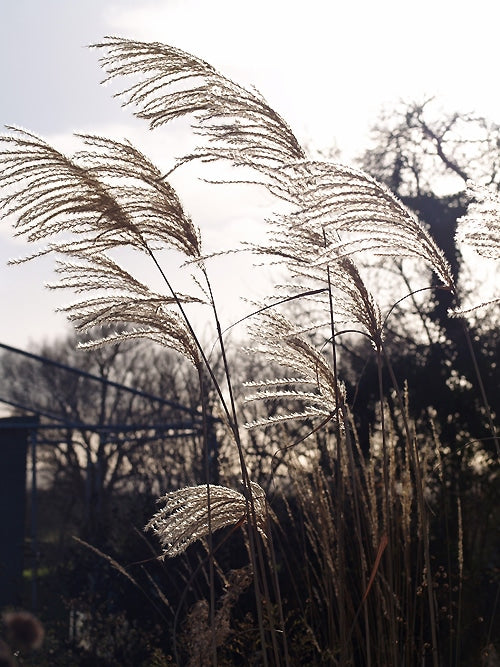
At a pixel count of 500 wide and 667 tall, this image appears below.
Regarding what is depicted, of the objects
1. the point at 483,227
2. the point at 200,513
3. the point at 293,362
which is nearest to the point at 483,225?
the point at 483,227

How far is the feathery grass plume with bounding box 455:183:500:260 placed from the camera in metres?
2.78

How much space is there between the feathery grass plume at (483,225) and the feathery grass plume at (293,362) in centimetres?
69

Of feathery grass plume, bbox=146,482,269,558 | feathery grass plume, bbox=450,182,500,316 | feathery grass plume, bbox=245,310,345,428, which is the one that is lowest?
feathery grass plume, bbox=146,482,269,558

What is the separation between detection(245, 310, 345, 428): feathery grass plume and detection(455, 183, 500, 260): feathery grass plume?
0.69 meters

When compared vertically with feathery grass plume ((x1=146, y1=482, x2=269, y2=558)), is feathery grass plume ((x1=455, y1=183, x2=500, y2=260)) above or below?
above

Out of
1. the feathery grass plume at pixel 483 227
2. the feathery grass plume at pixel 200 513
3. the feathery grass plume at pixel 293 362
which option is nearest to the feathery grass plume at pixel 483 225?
the feathery grass plume at pixel 483 227

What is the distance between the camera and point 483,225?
110 inches

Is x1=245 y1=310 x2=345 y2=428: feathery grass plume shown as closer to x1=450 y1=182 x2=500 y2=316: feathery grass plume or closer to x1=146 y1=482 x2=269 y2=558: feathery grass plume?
x1=146 y1=482 x2=269 y2=558: feathery grass plume

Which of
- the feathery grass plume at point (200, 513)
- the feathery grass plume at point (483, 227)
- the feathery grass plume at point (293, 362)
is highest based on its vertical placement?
the feathery grass plume at point (483, 227)

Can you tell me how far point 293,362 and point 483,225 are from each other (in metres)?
0.88

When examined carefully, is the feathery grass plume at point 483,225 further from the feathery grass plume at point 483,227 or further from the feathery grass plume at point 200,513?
the feathery grass plume at point 200,513

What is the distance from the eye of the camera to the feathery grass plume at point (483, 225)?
2777 mm

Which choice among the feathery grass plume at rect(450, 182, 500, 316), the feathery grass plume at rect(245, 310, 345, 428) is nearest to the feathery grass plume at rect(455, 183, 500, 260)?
the feathery grass plume at rect(450, 182, 500, 316)

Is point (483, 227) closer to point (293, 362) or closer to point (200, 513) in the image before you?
point (293, 362)
